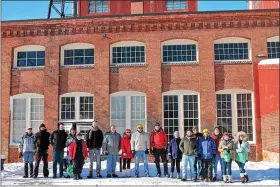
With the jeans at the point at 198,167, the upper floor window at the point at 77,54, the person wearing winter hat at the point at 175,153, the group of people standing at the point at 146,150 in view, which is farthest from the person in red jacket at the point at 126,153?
Result: the upper floor window at the point at 77,54

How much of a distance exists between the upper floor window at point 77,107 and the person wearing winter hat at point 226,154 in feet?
27.2

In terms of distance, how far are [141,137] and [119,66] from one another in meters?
6.52

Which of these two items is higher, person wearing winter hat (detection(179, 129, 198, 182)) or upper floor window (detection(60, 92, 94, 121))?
upper floor window (detection(60, 92, 94, 121))

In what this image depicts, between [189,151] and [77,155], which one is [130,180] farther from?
[189,151]

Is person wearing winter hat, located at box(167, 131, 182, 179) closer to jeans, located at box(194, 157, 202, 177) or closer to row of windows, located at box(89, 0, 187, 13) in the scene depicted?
jeans, located at box(194, 157, 202, 177)

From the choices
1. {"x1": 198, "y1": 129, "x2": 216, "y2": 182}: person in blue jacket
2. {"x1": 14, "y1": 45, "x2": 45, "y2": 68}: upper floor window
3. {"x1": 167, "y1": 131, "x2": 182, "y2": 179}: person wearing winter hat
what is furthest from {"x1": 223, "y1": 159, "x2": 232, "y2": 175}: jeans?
{"x1": 14, "y1": 45, "x2": 45, "y2": 68}: upper floor window

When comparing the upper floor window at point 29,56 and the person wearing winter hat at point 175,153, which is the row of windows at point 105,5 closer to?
the upper floor window at point 29,56

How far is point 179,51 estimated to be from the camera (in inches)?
734

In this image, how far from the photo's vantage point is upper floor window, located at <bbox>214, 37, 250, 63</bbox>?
18.5 m

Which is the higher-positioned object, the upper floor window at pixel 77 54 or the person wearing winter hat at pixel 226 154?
the upper floor window at pixel 77 54

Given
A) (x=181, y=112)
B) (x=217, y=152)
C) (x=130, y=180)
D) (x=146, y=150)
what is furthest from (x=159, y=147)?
(x=181, y=112)

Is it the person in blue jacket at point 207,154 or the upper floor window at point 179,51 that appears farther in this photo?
the upper floor window at point 179,51

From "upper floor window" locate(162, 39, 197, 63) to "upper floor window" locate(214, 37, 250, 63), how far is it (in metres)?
1.18

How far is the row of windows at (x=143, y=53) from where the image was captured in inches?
727
